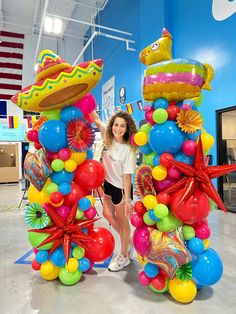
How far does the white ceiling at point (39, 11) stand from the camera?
862cm

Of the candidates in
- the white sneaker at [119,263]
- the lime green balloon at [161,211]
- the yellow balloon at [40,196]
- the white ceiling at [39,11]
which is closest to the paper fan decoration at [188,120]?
the lime green balloon at [161,211]

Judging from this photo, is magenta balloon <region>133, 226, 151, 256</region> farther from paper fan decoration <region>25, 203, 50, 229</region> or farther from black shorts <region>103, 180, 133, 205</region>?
paper fan decoration <region>25, 203, 50, 229</region>

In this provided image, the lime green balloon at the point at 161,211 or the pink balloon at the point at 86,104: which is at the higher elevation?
the pink balloon at the point at 86,104

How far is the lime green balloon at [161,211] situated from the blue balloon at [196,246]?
0.27 metres

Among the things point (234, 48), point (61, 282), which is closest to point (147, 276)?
point (61, 282)

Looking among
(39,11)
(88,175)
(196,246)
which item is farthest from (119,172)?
(39,11)

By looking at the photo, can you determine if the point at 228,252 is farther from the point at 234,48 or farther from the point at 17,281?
the point at 234,48

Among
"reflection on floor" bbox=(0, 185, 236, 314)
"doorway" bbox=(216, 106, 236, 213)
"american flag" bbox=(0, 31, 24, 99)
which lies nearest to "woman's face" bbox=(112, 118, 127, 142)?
"reflection on floor" bbox=(0, 185, 236, 314)

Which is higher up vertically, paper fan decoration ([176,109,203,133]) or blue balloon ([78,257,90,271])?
paper fan decoration ([176,109,203,133])

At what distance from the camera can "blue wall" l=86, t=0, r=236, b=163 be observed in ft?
15.5

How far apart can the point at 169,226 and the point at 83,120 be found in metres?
1.01

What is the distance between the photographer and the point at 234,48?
14.9 feet

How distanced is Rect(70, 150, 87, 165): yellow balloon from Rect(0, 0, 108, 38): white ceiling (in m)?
7.72

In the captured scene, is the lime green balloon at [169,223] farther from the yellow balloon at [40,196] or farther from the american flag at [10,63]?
the american flag at [10,63]
